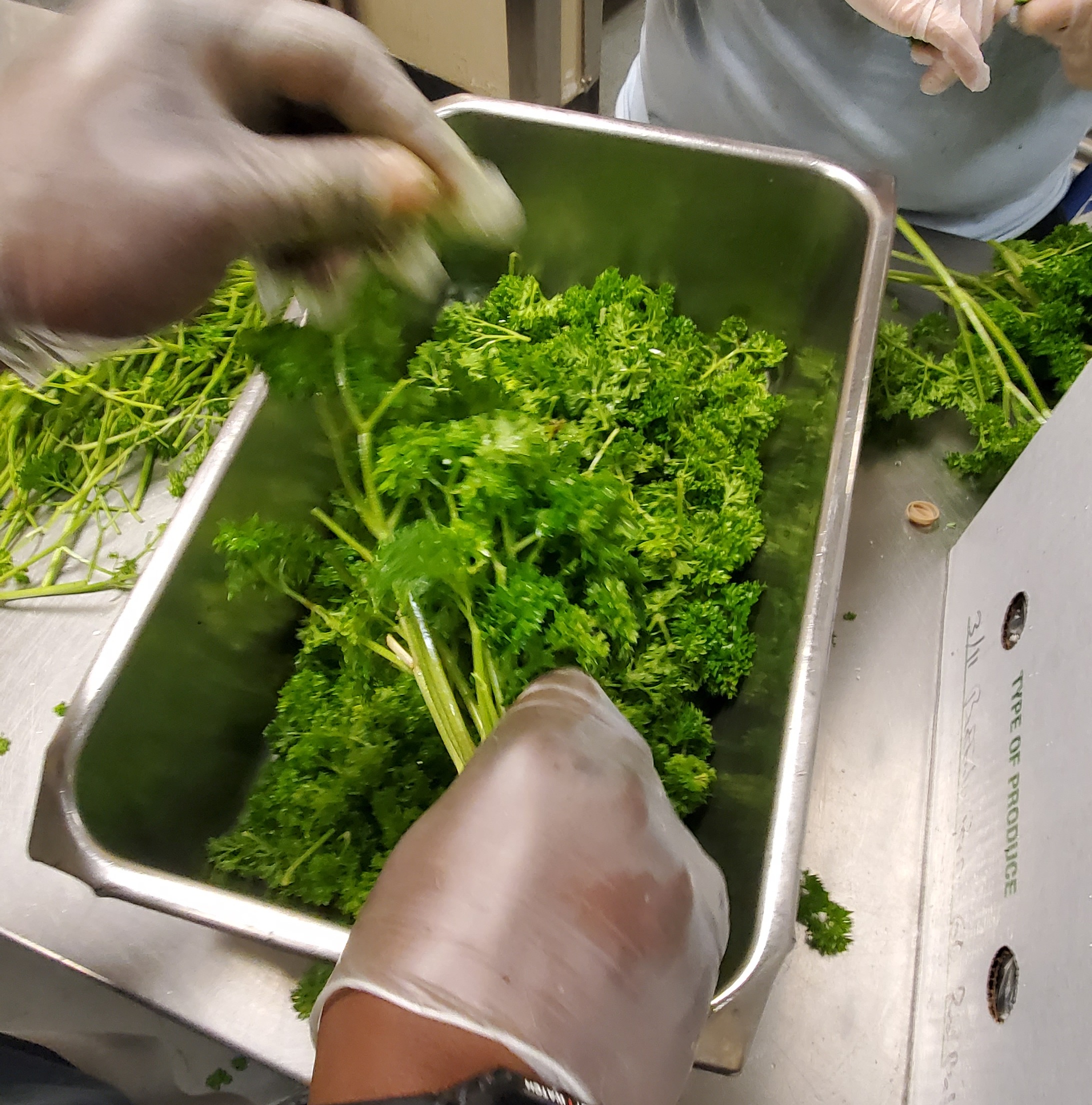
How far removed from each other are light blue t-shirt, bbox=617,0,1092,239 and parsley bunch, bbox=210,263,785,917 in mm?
598

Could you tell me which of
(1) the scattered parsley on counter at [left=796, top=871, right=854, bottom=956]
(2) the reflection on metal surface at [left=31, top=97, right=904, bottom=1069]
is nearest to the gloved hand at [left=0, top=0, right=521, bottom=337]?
(2) the reflection on metal surface at [left=31, top=97, right=904, bottom=1069]

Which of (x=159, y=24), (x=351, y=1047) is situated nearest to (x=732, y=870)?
(x=351, y=1047)

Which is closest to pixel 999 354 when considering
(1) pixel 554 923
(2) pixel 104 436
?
(1) pixel 554 923

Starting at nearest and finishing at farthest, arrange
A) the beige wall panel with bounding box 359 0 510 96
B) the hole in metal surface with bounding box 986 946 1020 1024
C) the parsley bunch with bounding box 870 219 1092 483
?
1. the hole in metal surface with bounding box 986 946 1020 1024
2. the parsley bunch with bounding box 870 219 1092 483
3. the beige wall panel with bounding box 359 0 510 96

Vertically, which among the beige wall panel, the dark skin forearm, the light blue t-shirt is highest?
the beige wall panel

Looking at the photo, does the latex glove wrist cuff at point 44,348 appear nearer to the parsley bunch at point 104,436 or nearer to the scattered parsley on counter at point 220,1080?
the parsley bunch at point 104,436

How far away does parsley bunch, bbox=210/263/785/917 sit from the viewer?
0.83m

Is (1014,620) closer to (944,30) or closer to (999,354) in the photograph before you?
(999,354)

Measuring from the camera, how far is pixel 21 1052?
71 centimetres

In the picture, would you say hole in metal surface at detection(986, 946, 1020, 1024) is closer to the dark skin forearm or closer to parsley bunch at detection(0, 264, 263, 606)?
the dark skin forearm

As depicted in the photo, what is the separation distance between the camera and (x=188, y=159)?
535mm

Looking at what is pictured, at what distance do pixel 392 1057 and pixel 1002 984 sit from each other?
61 cm

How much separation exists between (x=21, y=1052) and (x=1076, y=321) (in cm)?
168

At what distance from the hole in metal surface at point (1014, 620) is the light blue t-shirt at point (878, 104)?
88cm
